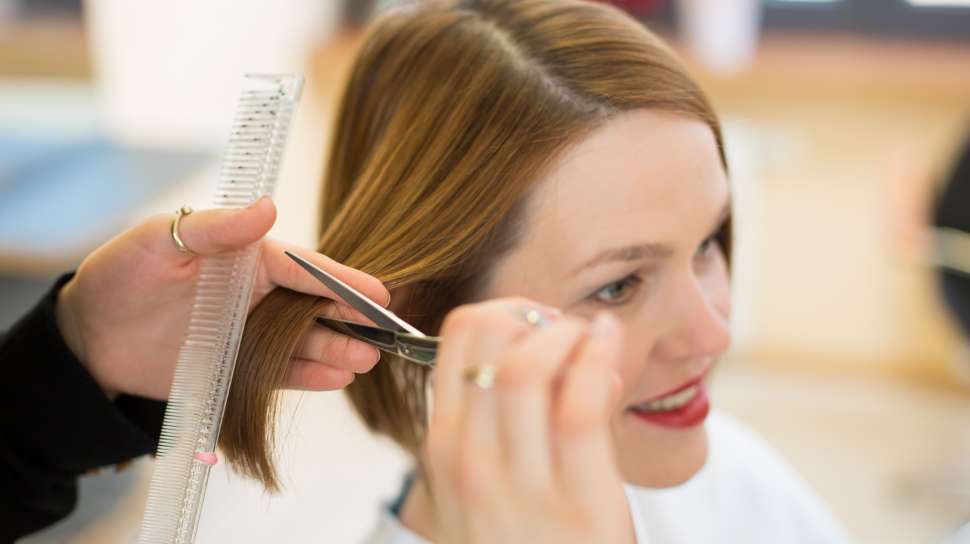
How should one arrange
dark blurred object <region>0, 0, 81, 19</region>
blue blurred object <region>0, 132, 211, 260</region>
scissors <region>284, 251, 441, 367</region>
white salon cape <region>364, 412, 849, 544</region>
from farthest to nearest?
dark blurred object <region>0, 0, 81, 19</region> < blue blurred object <region>0, 132, 211, 260</region> < white salon cape <region>364, 412, 849, 544</region> < scissors <region>284, 251, 441, 367</region>

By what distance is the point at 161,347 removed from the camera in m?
0.85

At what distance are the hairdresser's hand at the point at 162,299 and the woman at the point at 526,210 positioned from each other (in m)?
0.01

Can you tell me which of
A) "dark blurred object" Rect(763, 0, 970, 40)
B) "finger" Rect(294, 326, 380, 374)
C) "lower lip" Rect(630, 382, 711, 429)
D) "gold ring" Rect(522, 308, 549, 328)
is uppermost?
"gold ring" Rect(522, 308, 549, 328)

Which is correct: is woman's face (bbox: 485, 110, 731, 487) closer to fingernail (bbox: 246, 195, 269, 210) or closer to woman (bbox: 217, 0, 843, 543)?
woman (bbox: 217, 0, 843, 543)

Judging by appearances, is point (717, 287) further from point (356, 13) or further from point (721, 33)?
point (356, 13)

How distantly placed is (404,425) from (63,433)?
309 millimetres

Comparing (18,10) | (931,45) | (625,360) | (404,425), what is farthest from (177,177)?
(931,45)

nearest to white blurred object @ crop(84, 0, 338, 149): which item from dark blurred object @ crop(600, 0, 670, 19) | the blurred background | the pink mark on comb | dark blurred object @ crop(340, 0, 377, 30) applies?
the blurred background

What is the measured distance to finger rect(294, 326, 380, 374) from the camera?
0.73 meters

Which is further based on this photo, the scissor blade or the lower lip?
the lower lip

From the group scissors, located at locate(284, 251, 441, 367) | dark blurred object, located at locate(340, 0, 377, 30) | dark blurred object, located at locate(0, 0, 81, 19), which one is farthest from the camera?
dark blurred object, located at locate(340, 0, 377, 30)

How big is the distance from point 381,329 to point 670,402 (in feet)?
1.17

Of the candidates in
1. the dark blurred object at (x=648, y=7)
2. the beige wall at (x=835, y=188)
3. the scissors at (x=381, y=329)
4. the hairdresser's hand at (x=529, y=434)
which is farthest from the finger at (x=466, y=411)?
the dark blurred object at (x=648, y=7)

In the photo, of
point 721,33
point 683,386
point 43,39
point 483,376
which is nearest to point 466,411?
point 483,376
